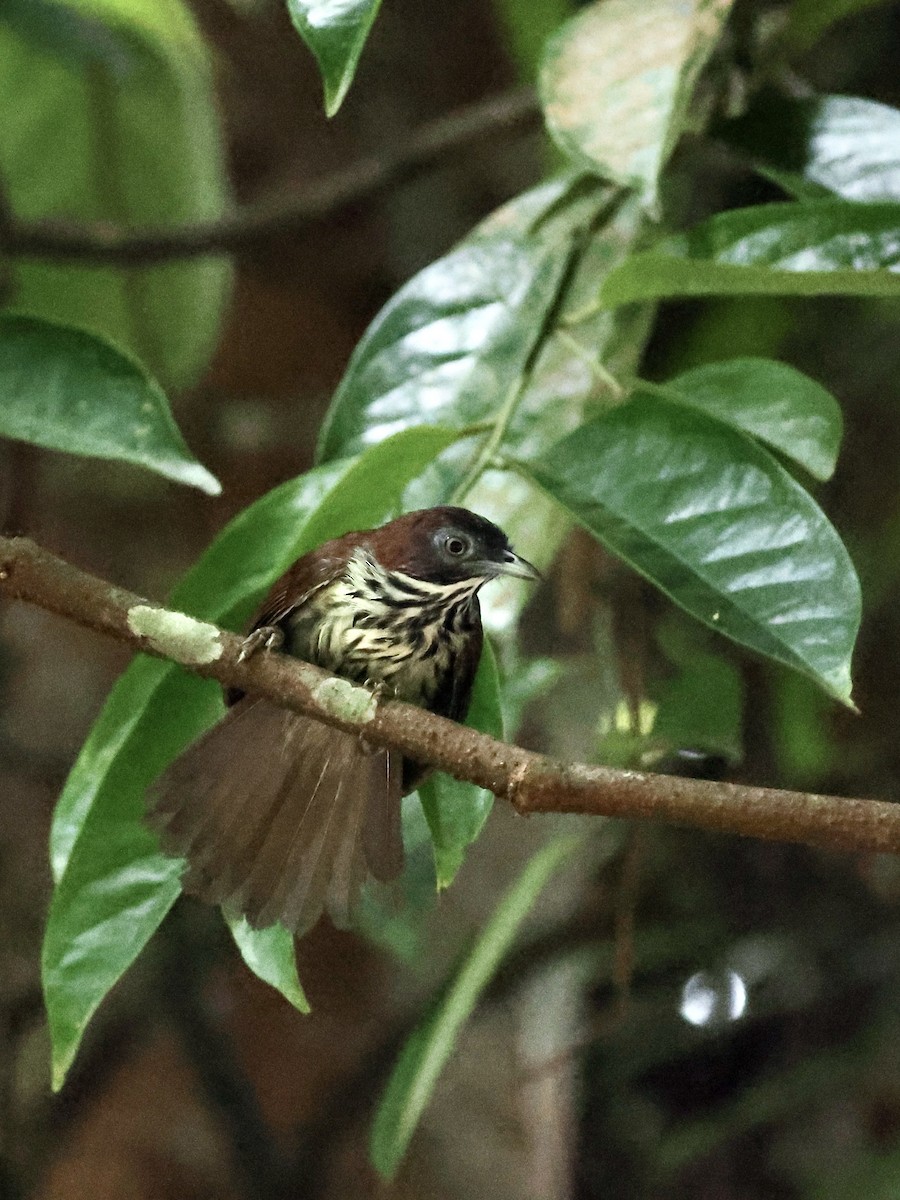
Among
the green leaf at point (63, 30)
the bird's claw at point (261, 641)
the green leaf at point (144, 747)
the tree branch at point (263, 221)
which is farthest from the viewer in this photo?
the tree branch at point (263, 221)

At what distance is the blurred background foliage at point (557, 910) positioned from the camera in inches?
64.1

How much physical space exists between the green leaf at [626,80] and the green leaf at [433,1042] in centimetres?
76

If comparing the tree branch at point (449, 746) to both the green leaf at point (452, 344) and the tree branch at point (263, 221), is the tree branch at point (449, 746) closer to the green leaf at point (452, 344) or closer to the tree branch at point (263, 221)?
the green leaf at point (452, 344)

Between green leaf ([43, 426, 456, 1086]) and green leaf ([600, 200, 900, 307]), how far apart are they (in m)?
0.19

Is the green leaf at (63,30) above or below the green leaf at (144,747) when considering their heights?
above

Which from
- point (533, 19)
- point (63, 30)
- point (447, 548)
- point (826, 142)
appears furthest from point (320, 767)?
point (533, 19)

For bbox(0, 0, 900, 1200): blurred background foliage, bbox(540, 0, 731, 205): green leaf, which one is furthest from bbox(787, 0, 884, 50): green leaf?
bbox(540, 0, 731, 205): green leaf

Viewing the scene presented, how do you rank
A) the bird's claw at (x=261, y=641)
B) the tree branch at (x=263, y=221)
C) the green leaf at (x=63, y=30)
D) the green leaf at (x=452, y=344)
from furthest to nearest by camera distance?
the tree branch at (x=263, y=221) → the green leaf at (x=63, y=30) → the green leaf at (x=452, y=344) → the bird's claw at (x=261, y=641)

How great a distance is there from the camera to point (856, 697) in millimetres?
1804

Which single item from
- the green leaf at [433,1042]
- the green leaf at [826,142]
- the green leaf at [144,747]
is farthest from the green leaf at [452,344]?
the green leaf at [433,1042]

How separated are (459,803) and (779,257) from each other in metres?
0.49

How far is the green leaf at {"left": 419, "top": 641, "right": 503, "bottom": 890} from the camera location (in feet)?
3.02

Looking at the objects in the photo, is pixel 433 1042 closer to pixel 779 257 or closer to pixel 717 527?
pixel 717 527

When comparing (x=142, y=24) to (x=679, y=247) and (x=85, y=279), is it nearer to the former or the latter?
(x=85, y=279)
